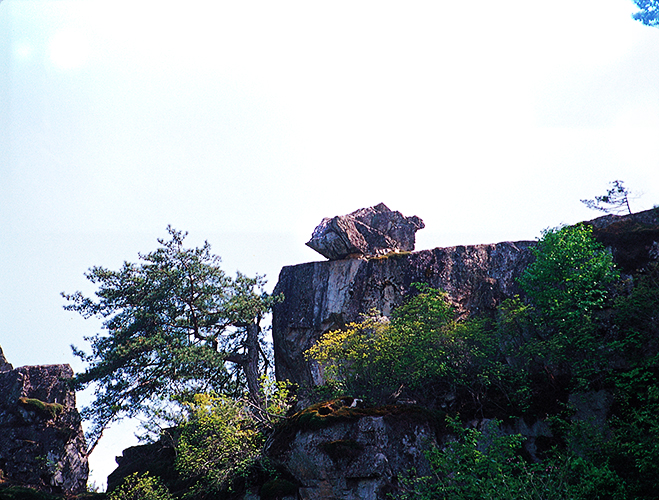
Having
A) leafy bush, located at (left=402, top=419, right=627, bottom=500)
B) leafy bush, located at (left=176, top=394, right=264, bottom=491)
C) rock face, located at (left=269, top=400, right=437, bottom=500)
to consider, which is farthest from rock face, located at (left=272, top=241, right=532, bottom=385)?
leafy bush, located at (left=402, top=419, right=627, bottom=500)

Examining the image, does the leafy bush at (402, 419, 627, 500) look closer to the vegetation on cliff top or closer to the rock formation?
the vegetation on cliff top

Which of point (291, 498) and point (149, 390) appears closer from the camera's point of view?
point (291, 498)

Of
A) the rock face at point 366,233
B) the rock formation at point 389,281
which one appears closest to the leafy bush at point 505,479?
the rock formation at point 389,281

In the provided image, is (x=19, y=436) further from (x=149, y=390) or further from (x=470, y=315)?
(x=470, y=315)

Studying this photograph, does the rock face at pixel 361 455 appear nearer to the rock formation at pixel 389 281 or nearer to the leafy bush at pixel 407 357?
the leafy bush at pixel 407 357

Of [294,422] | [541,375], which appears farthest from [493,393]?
[294,422]

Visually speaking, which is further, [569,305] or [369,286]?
[369,286]

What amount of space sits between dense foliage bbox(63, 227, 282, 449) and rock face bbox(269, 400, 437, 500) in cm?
892

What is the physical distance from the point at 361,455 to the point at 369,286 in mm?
13890

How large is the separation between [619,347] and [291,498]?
12.1 meters

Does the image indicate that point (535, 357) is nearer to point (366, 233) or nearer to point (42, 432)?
point (366, 233)

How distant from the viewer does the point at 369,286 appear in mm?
29359

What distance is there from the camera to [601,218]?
25516 mm

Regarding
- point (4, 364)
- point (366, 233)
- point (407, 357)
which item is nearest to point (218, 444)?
point (407, 357)
